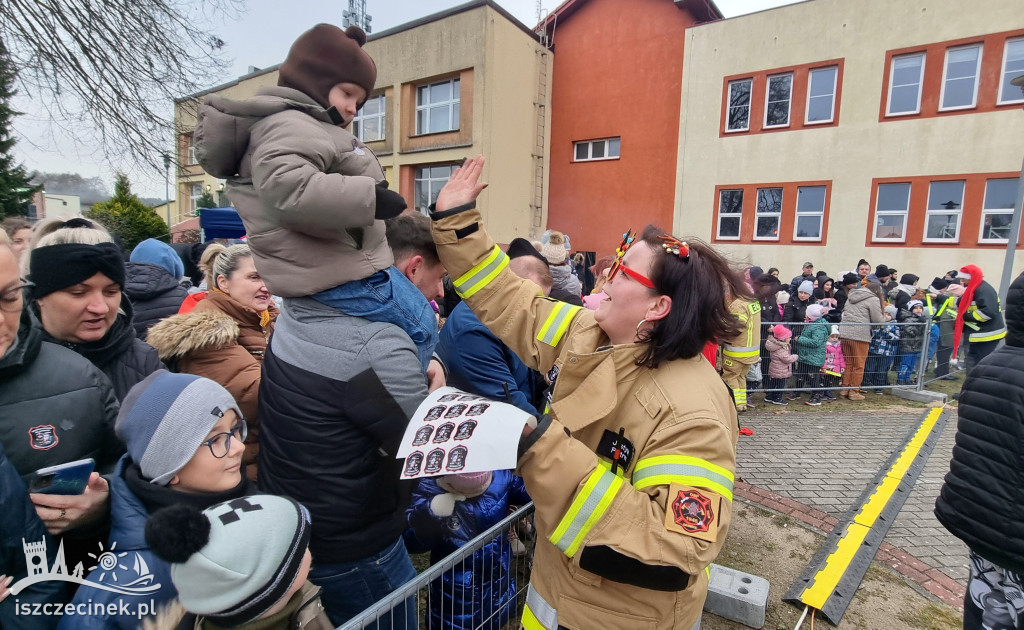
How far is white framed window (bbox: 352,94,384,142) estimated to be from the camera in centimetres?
2009

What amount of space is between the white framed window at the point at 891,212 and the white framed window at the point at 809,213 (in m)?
1.36

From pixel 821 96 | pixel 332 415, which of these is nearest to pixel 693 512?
pixel 332 415

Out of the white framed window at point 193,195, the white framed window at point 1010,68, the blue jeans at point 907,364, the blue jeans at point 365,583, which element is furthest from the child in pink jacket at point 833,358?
the white framed window at point 193,195

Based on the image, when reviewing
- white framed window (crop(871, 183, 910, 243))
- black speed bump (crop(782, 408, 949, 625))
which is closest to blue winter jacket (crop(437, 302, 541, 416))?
black speed bump (crop(782, 408, 949, 625))

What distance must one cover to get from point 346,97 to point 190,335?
128cm

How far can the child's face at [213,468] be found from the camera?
1477mm

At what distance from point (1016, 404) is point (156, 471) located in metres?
3.22

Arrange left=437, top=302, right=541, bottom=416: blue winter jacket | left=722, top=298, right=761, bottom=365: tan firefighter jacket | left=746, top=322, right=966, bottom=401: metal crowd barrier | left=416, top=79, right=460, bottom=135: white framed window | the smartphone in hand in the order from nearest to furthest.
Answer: the smartphone in hand → left=437, top=302, right=541, bottom=416: blue winter jacket → left=722, top=298, right=761, bottom=365: tan firefighter jacket → left=746, top=322, right=966, bottom=401: metal crowd barrier → left=416, top=79, right=460, bottom=135: white framed window

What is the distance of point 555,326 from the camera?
2.13 m

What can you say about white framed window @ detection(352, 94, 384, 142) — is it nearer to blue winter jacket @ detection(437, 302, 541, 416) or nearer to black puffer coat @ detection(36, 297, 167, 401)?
blue winter jacket @ detection(437, 302, 541, 416)

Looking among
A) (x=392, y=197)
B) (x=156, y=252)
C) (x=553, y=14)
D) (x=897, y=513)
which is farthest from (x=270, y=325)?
(x=553, y=14)

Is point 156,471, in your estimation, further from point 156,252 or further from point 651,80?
point 651,80

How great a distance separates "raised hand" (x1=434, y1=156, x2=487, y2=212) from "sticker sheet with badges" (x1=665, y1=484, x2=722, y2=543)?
3.93 feet

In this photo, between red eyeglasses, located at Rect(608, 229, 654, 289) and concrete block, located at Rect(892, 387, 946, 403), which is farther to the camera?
concrete block, located at Rect(892, 387, 946, 403)
